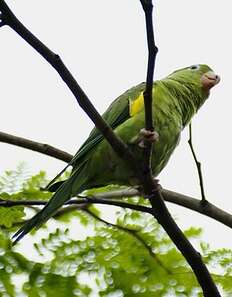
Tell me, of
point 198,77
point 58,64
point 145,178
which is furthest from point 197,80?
point 58,64

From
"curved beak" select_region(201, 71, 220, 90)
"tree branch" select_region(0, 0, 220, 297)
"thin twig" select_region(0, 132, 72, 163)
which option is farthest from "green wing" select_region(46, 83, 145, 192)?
"tree branch" select_region(0, 0, 220, 297)

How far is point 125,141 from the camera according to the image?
3953mm

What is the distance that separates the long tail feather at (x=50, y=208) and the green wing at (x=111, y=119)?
8 cm

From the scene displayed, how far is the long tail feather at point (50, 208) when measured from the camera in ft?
11.3

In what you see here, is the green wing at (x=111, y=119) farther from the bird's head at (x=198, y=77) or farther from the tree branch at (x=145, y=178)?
the tree branch at (x=145, y=178)

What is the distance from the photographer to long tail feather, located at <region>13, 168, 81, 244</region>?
345 cm

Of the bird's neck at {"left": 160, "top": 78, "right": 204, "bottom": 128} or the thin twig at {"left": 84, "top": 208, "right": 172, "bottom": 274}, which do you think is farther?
the bird's neck at {"left": 160, "top": 78, "right": 204, "bottom": 128}

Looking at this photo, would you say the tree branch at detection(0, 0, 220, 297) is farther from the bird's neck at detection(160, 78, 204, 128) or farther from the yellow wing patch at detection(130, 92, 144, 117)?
the bird's neck at detection(160, 78, 204, 128)

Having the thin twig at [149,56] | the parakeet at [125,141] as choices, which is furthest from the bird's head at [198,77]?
the thin twig at [149,56]

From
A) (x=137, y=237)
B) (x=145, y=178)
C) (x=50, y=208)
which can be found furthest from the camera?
(x=137, y=237)

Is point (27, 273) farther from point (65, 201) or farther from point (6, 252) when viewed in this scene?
point (65, 201)

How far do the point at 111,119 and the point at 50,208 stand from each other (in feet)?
2.64

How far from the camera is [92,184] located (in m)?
4.12

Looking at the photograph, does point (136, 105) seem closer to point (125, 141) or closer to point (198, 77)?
point (125, 141)
